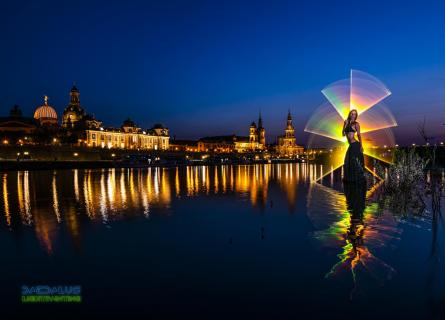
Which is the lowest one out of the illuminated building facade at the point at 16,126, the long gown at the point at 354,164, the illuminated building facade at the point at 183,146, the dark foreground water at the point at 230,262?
the dark foreground water at the point at 230,262

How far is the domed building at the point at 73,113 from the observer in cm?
13525

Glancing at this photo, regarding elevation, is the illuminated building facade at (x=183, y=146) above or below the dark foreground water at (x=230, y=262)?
above

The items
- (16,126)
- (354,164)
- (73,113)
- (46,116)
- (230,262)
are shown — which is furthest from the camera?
(73,113)

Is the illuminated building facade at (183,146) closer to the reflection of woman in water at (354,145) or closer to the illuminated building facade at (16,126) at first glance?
the illuminated building facade at (16,126)

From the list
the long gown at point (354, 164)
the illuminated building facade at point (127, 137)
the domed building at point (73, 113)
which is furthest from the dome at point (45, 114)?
the long gown at point (354, 164)

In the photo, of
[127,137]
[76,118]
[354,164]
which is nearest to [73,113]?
[76,118]

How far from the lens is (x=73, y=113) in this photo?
13875cm

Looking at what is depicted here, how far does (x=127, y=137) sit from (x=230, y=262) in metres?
139

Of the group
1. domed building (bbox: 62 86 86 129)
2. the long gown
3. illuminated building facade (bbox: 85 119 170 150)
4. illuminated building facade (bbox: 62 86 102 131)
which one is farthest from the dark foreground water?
domed building (bbox: 62 86 86 129)

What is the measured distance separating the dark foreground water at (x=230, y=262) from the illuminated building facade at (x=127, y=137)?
106 meters

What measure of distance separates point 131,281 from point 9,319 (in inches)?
101

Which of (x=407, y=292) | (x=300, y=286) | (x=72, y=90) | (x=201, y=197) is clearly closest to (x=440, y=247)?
(x=407, y=292)

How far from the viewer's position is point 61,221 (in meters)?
15.3

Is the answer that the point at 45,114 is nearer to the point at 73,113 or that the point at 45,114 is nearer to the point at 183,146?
the point at 73,113
